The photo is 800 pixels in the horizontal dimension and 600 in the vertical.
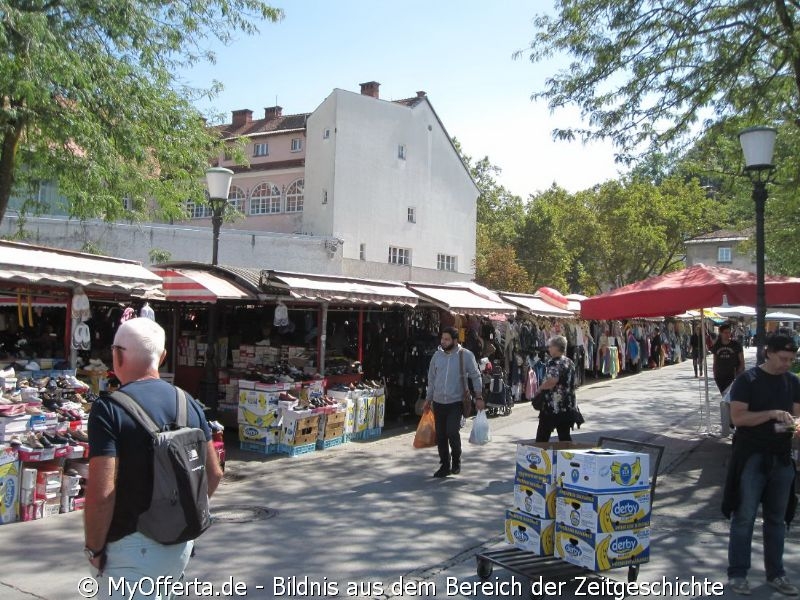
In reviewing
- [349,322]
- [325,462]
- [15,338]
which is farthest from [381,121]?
[325,462]

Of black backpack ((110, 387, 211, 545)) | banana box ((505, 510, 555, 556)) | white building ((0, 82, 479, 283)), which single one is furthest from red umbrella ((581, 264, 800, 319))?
white building ((0, 82, 479, 283))

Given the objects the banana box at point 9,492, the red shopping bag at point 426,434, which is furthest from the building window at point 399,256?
the banana box at point 9,492

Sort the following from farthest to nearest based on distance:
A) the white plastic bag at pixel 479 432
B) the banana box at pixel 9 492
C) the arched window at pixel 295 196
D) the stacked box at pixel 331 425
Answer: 1. the arched window at pixel 295 196
2. the stacked box at pixel 331 425
3. the white plastic bag at pixel 479 432
4. the banana box at pixel 9 492

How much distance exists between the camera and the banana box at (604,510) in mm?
4418

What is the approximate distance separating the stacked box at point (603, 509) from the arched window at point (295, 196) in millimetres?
28131

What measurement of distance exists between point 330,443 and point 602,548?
6.37 meters

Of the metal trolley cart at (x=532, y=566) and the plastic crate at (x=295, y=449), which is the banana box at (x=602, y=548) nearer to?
the metal trolley cart at (x=532, y=566)

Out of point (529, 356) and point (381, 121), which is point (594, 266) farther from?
point (529, 356)

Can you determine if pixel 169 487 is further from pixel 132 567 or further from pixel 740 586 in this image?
pixel 740 586

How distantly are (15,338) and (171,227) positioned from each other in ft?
37.5

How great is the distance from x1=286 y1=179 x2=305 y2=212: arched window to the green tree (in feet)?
59.1

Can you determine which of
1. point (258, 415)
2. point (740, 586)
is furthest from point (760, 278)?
point (258, 415)

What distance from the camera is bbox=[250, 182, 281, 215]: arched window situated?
32719 mm

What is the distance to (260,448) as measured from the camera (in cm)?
970
